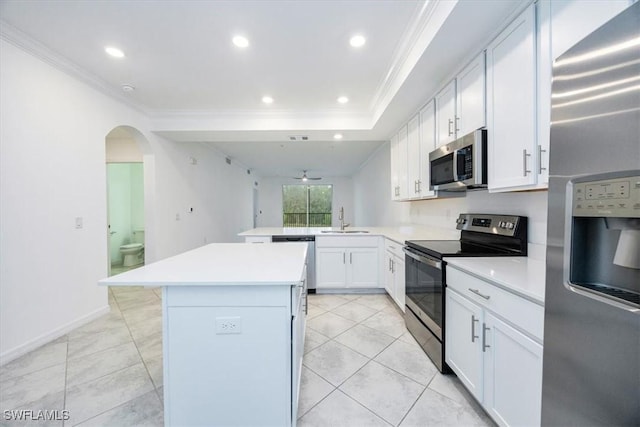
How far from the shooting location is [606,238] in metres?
0.72

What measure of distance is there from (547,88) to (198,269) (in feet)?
6.90

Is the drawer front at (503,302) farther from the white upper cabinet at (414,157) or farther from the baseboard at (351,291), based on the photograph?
the baseboard at (351,291)

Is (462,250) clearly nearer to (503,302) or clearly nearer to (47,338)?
(503,302)

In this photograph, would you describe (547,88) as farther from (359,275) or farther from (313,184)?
(313,184)

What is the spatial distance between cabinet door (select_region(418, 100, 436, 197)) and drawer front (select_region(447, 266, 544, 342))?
49.0 inches

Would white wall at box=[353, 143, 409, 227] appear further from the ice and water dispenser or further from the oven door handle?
the ice and water dispenser

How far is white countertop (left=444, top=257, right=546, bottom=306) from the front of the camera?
110 centimetres

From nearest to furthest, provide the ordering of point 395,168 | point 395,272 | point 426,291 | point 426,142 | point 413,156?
1. point 426,291
2. point 426,142
3. point 395,272
4. point 413,156
5. point 395,168

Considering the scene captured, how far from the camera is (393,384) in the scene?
1.77 meters

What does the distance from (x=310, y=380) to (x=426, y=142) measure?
8.11 ft

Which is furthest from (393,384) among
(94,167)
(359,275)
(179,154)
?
(179,154)

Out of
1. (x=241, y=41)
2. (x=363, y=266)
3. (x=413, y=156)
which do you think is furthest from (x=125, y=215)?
(x=413, y=156)

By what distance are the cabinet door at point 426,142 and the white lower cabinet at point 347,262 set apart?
1064 mm

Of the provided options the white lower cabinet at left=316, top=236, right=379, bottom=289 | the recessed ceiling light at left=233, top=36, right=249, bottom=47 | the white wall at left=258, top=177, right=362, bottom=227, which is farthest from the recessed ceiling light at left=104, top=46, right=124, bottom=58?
the white wall at left=258, top=177, right=362, bottom=227
